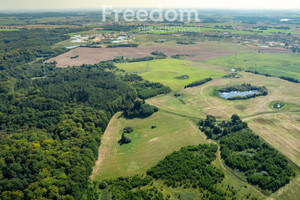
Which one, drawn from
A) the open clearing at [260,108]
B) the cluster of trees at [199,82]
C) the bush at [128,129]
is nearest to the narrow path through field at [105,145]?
the bush at [128,129]

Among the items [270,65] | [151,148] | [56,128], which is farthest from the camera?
[270,65]

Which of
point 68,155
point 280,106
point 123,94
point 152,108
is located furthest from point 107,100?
point 280,106

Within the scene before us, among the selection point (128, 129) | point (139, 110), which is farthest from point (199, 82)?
point (128, 129)

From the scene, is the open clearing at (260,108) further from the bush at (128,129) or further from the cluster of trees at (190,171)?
the cluster of trees at (190,171)

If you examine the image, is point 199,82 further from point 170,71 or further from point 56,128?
point 56,128

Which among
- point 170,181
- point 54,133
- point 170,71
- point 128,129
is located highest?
point 170,71

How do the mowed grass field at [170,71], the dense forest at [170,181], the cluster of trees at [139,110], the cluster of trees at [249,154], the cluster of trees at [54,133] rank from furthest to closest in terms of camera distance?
the mowed grass field at [170,71] < the cluster of trees at [139,110] < the cluster of trees at [249,154] < the dense forest at [170,181] < the cluster of trees at [54,133]

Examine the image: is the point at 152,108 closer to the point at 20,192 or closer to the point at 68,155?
the point at 68,155
